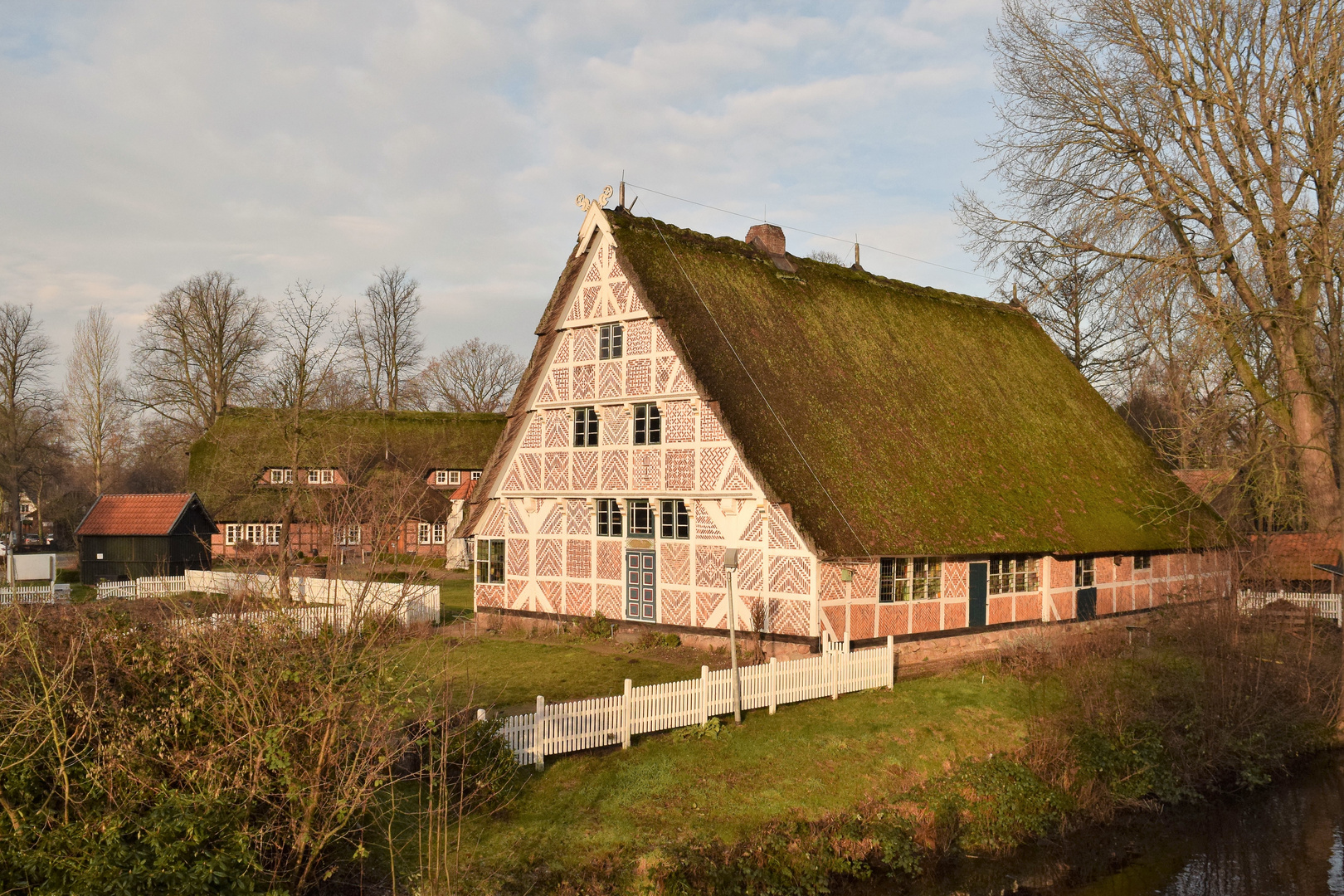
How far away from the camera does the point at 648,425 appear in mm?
21219

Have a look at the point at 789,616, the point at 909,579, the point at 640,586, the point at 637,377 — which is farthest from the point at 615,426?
the point at 909,579

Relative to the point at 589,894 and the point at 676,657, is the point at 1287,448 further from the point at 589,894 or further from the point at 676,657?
the point at 589,894

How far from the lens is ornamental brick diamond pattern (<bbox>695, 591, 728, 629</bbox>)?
65.7ft

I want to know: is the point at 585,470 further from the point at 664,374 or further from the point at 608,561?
the point at 664,374

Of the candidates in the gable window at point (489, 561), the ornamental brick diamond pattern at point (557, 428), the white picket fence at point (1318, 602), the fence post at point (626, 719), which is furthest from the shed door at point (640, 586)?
the white picket fence at point (1318, 602)

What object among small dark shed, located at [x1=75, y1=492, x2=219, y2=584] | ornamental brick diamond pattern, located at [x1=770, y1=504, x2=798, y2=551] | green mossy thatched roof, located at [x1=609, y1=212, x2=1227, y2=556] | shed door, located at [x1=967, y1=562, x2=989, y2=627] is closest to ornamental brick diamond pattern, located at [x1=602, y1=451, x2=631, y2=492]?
green mossy thatched roof, located at [x1=609, y1=212, x2=1227, y2=556]

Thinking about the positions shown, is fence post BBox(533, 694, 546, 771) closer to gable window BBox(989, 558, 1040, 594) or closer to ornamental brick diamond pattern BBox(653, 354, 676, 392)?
ornamental brick diamond pattern BBox(653, 354, 676, 392)

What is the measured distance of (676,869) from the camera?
10367 mm

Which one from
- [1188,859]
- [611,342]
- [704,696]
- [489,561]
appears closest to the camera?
[1188,859]

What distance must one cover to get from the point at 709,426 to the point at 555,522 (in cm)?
522

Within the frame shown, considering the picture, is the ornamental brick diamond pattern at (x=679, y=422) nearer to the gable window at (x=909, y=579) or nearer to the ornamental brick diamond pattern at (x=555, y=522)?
the ornamental brick diamond pattern at (x=555, y=522)

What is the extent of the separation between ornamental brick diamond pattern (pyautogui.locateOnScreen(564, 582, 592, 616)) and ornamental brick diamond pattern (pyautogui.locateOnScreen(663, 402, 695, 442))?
4.21 metres

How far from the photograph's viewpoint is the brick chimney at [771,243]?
25.1 metres

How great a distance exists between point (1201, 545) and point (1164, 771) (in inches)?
550
